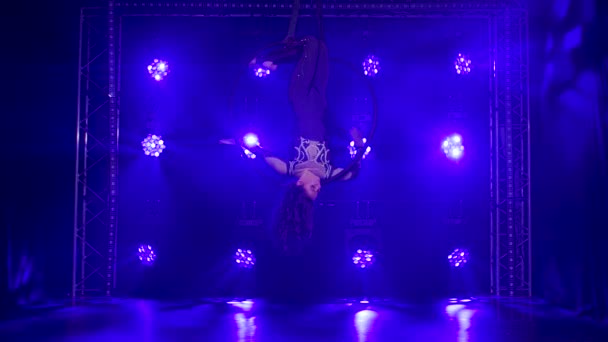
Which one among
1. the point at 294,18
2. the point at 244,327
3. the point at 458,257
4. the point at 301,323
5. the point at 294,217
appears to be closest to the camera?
the point at 294,18

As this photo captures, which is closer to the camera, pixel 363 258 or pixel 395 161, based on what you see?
pixel 363 258

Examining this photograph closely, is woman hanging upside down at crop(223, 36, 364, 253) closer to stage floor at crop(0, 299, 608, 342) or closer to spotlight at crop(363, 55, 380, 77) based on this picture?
stage floor at crop(0, 299, 608, 342)

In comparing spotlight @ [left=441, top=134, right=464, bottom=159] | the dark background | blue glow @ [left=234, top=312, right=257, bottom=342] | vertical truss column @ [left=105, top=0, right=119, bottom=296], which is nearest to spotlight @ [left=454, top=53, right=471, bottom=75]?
the dark background

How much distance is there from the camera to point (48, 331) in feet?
17.2

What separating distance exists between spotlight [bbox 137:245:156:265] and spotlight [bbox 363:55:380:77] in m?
3.77

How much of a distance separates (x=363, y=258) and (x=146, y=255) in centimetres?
289

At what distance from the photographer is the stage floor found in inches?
198

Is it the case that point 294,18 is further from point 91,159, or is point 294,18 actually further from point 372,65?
point 91,159

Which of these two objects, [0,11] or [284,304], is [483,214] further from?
[0,11]

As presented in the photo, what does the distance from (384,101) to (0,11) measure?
4.70 m

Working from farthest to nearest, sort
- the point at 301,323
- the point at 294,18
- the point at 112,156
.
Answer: the point at 112,156, the point at 301,323, the point at 294,18

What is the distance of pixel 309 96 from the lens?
5.05 m

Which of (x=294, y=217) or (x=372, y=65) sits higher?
(x=372, y=65)

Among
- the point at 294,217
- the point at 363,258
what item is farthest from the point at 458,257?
the point at 294,217
